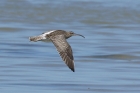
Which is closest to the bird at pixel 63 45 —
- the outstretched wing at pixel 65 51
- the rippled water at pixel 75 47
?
the outstretched wing at pixel 65 51

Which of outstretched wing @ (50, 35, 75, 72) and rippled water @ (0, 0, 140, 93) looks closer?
outstretched wing @ (50, 35, 75, 72)

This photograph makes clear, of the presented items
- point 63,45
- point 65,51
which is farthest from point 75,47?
point 65,51

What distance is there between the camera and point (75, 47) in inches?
562

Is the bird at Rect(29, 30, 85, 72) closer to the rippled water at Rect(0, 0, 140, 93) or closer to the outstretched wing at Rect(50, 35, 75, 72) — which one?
the outstretched wing at Rect(50, 35, 75, 72)

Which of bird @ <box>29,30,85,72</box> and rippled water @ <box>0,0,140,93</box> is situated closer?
bird @ <box>29,30,85,72</box>

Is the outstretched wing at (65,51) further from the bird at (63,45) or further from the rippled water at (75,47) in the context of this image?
the rippled water at (75,47)

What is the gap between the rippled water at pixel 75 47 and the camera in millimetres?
10414

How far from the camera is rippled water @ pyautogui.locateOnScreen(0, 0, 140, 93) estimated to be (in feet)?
34.2

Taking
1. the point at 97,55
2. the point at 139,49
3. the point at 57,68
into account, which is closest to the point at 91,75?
the point at 57,68

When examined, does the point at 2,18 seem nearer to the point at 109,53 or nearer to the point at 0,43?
the point at 0,43

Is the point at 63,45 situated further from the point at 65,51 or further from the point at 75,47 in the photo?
the point at 75,47

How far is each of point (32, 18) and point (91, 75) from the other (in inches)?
280

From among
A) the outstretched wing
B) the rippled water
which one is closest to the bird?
the outstretched wing

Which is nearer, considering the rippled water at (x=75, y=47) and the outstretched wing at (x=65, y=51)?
the outstretched wing at (x=65, y=51)
